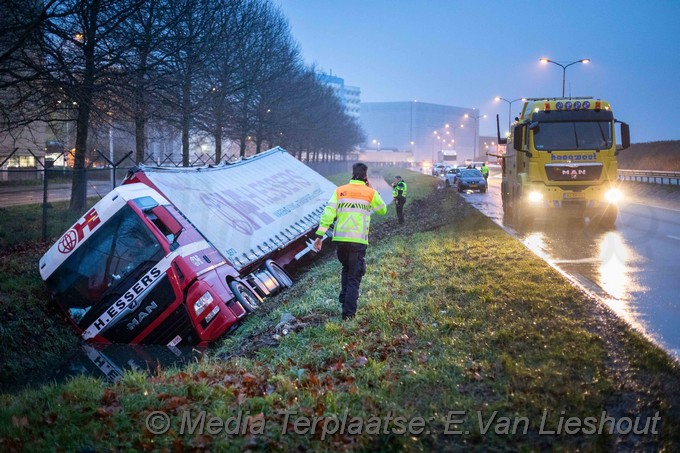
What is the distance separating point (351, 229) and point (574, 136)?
11279mm

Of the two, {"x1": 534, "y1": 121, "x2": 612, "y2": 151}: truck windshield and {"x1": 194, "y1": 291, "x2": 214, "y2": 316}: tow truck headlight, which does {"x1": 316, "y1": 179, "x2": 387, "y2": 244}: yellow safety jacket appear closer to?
{"x1": 194, "y1": 291, "x2": 214, "y2": 316}: tow truck headlight

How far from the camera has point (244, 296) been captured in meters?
10.4

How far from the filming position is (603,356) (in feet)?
19.7

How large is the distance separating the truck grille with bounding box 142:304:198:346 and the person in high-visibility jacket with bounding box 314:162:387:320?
2.10 m

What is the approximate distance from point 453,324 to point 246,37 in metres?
26.9

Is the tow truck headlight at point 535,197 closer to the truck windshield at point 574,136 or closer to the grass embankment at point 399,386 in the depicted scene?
the truck windshield at point 574,136

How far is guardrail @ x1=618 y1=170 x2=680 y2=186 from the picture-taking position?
37562mm

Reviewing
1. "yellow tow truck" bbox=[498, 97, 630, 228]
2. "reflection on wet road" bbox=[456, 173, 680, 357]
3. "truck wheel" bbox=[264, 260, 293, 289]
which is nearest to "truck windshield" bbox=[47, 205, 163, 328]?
"truck wheel" bbox=[264, 260, 293, 289]

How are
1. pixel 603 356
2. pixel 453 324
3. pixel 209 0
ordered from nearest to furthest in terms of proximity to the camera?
pixel 603 356 < pixel 453 324 < pixel 209 0

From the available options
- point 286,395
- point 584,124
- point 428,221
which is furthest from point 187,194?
point 428,221

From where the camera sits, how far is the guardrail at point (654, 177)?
3756cm

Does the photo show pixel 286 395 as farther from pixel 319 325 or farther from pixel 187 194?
pixel 187 194

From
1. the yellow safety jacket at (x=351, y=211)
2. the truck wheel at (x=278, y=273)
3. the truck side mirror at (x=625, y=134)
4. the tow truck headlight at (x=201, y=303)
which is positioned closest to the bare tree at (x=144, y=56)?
the truck wheel at (x=278, y=273)

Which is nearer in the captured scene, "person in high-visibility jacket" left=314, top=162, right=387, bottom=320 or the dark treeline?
"person in high-visibility jacket" left=314, top=162, right=387, bottom=320
